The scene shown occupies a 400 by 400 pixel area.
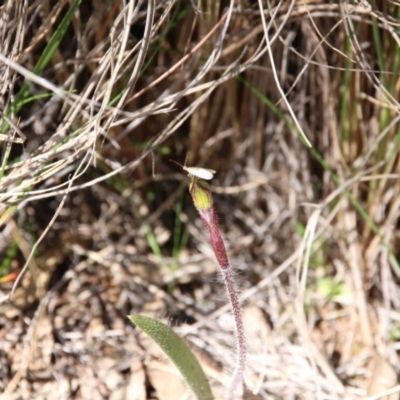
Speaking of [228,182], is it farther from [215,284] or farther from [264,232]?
[215,284]

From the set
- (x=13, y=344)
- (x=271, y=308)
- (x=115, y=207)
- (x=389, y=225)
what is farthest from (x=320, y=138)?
(x=13, y=344)

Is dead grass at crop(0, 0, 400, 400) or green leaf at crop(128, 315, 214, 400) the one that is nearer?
green leaf at crop(128, 315, 214, 400)

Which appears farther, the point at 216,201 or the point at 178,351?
the point at 216,201

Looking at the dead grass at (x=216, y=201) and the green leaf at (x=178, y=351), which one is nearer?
the green leaf at (x=178, y=351)
